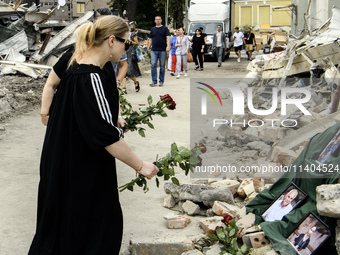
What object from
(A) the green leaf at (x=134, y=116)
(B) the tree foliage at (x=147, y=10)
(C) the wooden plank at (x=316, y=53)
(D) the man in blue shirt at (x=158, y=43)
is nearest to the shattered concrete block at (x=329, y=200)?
(A) the green leaf at (x=134, y=116)

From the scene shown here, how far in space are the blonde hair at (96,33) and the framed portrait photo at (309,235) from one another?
207 cm

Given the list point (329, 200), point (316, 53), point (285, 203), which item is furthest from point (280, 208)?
point (316, 53)

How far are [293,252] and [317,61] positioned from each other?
343 inches

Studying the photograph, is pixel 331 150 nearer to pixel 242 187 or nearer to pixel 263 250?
pixel 263 250

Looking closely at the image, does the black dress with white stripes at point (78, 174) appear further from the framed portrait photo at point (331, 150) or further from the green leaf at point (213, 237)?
the framed portrait photo at point (331, 150)

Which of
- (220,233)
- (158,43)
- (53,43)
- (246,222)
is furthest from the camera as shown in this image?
(53,43)

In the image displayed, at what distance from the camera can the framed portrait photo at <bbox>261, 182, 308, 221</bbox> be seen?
14.2ft

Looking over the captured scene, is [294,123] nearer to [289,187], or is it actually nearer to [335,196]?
[289,187]

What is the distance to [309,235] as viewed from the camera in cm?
384

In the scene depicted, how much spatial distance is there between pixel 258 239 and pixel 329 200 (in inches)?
29.4

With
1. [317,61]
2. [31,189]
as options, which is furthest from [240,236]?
[317,61]

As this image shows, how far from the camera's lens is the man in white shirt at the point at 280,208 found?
436cm

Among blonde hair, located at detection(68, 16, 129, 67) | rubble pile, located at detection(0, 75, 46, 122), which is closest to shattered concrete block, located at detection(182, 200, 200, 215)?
blonde hair, located at detection(68, 16, 129, 67)

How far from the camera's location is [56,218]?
299 centimetres
